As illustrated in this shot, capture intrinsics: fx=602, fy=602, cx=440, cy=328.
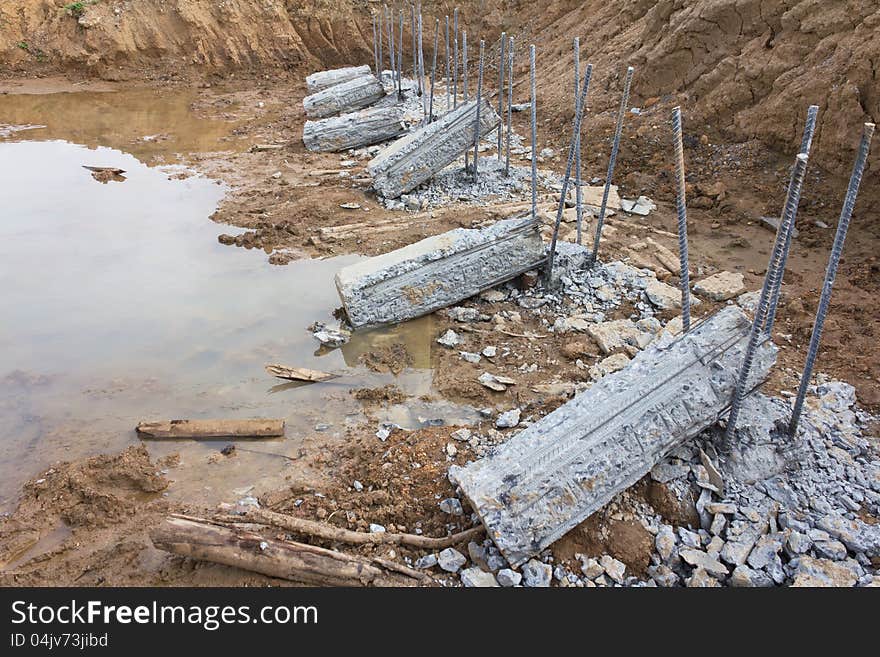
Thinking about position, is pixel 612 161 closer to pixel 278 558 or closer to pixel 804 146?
pixel 804 146

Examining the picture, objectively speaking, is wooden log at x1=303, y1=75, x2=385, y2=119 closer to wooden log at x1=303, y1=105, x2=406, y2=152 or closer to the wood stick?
wooden log at x1=303, y1=105, x2=406, y2=152

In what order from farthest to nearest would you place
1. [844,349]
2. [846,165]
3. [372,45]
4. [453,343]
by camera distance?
[372,45] < [846,165] < [453,343] < [844,349]

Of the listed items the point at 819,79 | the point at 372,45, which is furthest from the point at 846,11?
the point at 372,45

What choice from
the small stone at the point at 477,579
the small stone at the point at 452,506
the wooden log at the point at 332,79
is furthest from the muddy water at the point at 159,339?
the wooden log at the point at 332,79

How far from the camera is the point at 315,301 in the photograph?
6.62 metres

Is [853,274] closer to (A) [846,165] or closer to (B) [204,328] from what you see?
(A) [846,165]

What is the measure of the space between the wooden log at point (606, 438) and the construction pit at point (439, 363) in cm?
2

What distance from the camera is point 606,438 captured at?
11.9 ft

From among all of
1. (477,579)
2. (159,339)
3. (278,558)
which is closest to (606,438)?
(477,579)

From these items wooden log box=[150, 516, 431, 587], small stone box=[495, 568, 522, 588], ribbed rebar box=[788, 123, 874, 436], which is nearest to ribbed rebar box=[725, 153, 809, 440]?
ribbed rebar box=[788, 123, 874, 436]

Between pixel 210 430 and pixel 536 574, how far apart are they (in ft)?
9.21

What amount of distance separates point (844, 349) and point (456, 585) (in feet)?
13.8

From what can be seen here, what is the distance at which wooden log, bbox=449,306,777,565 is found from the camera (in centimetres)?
345

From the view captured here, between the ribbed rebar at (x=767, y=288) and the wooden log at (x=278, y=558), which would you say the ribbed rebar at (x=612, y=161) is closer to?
the ribbed rebar at (x=767, y=288)
